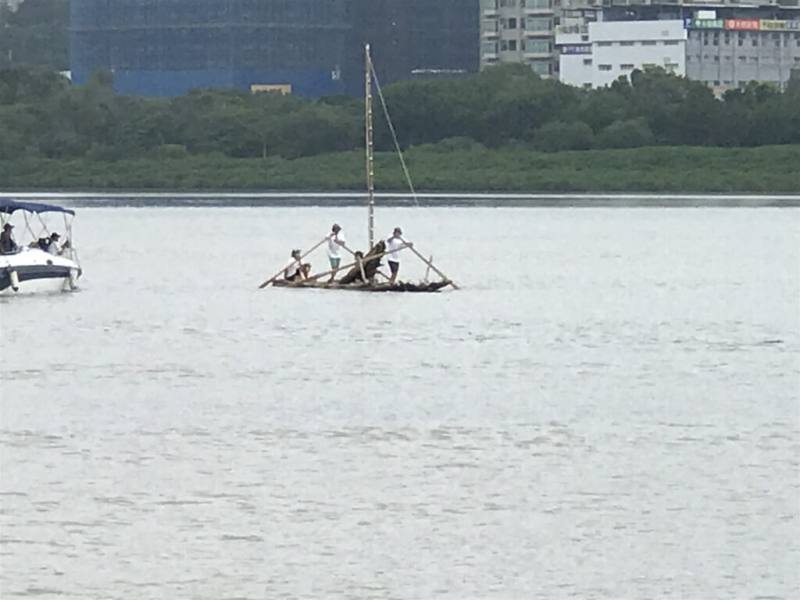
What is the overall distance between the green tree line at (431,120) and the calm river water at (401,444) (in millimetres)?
79818

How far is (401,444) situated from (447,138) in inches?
4878

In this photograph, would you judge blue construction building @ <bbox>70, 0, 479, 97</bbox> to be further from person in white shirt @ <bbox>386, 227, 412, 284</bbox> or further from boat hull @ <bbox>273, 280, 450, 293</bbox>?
person in white shirt @ <bbox>386, 227, 412, 284</bbox>

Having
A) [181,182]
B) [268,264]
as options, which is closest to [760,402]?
[268,264]

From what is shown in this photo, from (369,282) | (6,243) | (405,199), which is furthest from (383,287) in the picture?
(405,199)

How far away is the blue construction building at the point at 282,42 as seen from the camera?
19525cm

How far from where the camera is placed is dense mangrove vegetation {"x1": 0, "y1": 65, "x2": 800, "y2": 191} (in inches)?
6102

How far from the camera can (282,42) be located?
641ft

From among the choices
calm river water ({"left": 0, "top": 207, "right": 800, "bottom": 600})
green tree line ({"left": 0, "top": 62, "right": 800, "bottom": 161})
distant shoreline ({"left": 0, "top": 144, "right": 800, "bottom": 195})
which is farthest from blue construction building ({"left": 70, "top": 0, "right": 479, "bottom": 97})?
calm river water ({"left": 0, "top": 207, "right": 800, "bottom": 600})

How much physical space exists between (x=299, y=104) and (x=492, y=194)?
1454cm

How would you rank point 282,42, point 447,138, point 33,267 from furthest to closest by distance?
point 282,42
point 447,138
point 33,267

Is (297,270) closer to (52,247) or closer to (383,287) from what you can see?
(383,287)

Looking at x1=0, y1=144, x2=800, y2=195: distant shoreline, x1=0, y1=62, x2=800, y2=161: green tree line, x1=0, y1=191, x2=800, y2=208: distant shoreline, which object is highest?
x1=0, y1=62, x2=800, y2=161: green tree line

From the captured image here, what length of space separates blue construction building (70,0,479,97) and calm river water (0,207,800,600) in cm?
11637

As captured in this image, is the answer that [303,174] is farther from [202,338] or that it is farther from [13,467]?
[13,467]
